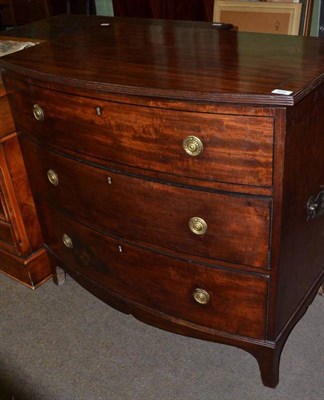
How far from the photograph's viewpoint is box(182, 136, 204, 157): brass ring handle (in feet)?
3.91

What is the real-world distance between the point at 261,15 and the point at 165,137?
1353 mm

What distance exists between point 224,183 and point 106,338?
3.03ft

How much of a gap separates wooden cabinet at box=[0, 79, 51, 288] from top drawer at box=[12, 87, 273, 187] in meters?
0.37

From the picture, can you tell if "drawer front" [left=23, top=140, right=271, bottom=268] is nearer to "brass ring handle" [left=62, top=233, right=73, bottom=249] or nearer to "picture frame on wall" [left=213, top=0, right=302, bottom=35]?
"brass ring handle" [left=62, top=233, right=73, bottom=249]

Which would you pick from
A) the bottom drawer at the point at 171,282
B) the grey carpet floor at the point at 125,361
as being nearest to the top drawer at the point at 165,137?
the bottom drawer at the point at 171,282

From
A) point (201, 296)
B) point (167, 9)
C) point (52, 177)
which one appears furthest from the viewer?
point (167, 9)

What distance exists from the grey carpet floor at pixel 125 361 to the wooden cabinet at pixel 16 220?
0.19 meters

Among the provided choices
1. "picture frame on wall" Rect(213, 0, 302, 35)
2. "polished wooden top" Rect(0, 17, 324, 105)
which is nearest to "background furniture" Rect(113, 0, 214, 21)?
"picture frame on wall" Rect(213, 0, 302, 35)

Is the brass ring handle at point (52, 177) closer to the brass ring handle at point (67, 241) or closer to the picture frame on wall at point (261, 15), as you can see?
the brass ring handle at point (67, 241)

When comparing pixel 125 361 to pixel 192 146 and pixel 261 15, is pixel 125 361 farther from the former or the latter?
pixel 261 15

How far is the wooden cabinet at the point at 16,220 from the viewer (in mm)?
1824

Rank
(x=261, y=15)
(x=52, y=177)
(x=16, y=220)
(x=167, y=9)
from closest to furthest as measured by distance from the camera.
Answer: (x=52, y=177), (x=16, y=220), (x=261, y=15), (x=167, y=9)

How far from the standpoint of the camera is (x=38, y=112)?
5.02 feet

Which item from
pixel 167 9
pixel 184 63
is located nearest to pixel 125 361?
pixel 184 63
